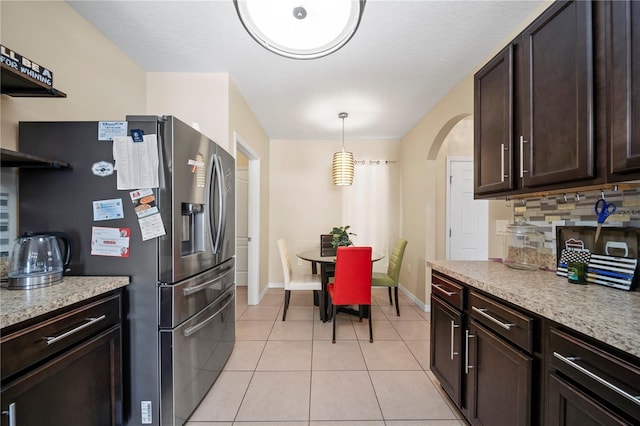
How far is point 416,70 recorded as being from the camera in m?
2.33

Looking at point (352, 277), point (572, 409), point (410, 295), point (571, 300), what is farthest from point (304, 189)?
point (572, 409)

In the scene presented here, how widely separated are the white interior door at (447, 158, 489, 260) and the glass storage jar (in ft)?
6.22

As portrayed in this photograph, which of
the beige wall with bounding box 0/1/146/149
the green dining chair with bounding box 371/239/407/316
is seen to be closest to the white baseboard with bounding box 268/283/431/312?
the green dining chair with bounding box 371/239/407/316

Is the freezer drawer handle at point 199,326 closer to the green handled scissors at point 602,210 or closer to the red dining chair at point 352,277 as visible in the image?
the red dining chair at point 352,277

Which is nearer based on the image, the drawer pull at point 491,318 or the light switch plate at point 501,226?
the drawer pull at point 491,318

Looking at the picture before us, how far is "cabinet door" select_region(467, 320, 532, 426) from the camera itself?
1039mm

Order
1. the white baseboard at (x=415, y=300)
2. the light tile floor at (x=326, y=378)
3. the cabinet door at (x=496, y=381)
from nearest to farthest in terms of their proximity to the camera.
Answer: the cabinet door at (x=496, y=381) < the light tile floor at (x=326, y=378) < the white baseboard at (x=415, y=300)

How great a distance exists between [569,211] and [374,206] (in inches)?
118

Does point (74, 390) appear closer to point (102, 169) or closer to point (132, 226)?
point (132, 226)

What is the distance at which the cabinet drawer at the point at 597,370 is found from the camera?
0.68m

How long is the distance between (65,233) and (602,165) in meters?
2.59

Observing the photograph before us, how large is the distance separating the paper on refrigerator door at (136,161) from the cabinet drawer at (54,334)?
2.01ft

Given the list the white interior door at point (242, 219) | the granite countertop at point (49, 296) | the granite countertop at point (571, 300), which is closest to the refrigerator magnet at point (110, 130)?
the granite countertop at point (49, 296)

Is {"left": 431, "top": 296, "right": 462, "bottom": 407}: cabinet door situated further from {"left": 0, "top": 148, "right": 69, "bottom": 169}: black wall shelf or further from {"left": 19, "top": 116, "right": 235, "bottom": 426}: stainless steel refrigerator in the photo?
{"left": 0, "top": 148, "right": 69, "bottom": 169}: black wall shelf
